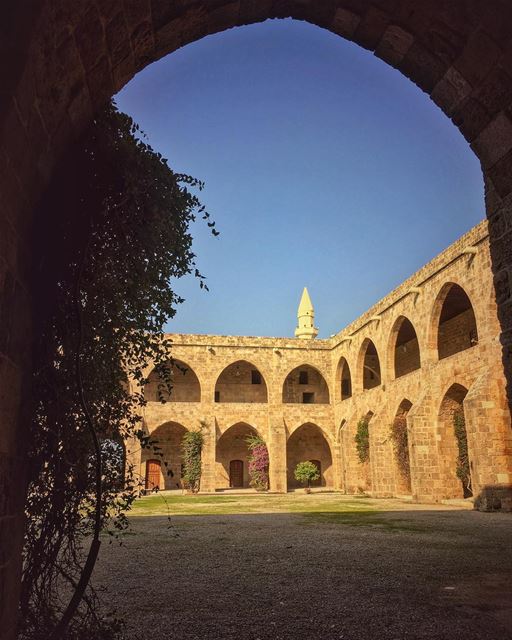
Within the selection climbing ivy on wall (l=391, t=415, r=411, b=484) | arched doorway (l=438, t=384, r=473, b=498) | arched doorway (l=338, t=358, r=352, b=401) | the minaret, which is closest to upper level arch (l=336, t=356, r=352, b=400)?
arched doorway (l=338, t=358, r=352, b=401)

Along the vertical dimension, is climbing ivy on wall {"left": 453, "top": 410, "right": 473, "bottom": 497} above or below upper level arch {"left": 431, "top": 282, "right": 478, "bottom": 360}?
below

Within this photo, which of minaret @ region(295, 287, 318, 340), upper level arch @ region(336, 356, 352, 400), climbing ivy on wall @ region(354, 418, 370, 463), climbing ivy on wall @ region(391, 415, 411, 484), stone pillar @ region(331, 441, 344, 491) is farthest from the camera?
minaret @ region(295, 287, 318, 340)

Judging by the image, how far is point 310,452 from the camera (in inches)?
1056

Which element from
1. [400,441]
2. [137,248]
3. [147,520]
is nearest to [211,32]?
[137,248]

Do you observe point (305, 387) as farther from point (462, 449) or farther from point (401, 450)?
point (462, 449)

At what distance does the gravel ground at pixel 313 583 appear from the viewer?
3295 millimetres

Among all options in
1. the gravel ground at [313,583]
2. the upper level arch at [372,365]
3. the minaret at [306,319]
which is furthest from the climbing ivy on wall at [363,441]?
the minaret at [306,319]

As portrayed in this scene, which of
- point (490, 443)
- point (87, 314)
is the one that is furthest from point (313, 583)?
point (490, 443)

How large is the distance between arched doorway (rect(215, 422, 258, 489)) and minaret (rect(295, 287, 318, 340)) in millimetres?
17360

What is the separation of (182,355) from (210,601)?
66.5 feet

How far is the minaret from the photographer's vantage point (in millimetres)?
42938

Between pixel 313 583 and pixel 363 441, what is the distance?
16.7 meters

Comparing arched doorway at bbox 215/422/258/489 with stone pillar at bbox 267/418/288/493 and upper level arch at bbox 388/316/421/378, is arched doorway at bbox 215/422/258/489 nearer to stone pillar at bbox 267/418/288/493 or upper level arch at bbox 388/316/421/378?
stone pillar at bbox 267/418/288/493

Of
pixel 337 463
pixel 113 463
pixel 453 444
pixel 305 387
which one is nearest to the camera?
pixel 113 463
